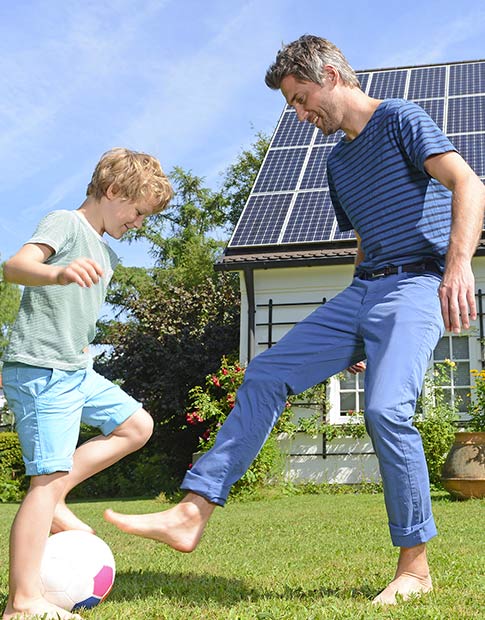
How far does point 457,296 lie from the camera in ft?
9.36

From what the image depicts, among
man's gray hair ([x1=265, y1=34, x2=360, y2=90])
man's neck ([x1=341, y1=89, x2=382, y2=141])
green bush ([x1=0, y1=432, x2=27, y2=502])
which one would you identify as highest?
man's gray hair ([x1=265, y1=34, x2=360, y2=90])

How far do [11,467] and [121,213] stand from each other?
1267cm

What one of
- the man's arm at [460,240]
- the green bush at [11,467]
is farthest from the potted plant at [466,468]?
the green bush at [11,467]

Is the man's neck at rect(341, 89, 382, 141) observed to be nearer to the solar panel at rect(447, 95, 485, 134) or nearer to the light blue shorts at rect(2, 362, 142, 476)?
the light blue shorts at rect(2, 362, 142, 476)

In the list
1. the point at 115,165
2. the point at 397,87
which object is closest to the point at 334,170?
the point at 115,165

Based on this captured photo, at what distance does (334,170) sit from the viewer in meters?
3.63

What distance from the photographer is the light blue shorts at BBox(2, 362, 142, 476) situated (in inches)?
115

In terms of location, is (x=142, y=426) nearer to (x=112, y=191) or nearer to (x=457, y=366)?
(x=112, y=191)

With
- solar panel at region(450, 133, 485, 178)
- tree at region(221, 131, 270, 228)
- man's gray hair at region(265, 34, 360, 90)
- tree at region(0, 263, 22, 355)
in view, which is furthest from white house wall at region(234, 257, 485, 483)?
tree at region(0, 263, 22, 355)

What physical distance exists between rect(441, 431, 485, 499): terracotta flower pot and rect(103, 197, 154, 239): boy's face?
5919 millimetres

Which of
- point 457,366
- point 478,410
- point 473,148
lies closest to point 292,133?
point 473,148

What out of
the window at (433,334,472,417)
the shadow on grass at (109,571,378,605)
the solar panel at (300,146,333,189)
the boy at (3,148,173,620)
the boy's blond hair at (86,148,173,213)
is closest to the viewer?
the boy at (3,148,173,620)

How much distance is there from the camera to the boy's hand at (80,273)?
272 centimetres

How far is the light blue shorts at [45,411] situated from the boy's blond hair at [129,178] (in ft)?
2.41
